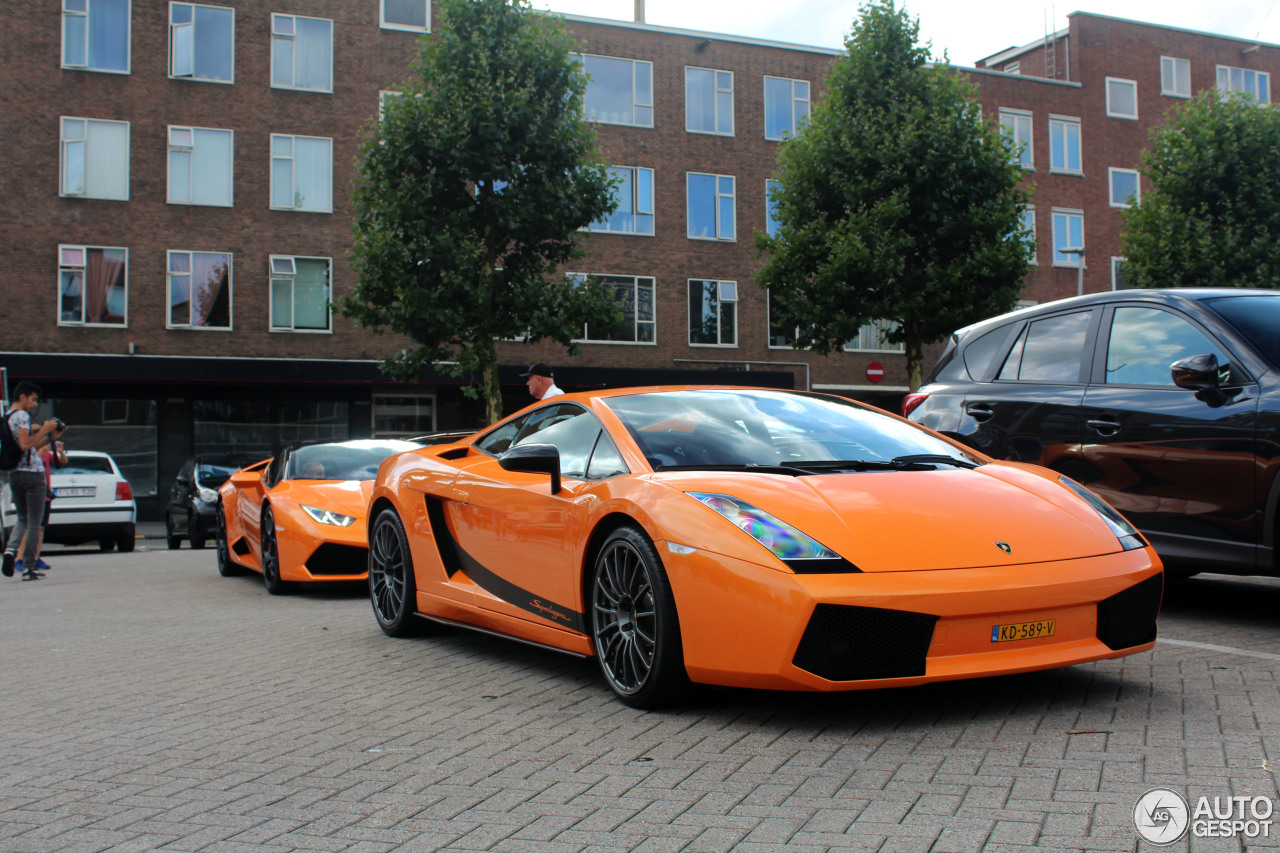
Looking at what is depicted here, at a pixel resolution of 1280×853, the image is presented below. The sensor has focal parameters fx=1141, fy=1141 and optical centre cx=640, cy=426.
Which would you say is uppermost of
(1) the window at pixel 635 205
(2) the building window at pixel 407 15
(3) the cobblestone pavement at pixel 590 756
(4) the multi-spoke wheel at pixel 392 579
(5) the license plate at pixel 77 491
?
(2) the building window at pixel 407 15

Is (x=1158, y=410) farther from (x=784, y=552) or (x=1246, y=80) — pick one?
(x=1246, y=80)

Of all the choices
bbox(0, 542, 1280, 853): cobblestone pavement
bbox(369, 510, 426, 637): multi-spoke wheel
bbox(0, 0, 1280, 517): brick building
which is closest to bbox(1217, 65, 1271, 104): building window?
bbox(0, 0, 1280, 517): brick building

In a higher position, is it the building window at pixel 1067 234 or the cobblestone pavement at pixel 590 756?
the building window at pixel 1067 234

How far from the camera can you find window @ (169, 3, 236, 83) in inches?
1105

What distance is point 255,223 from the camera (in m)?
28.3

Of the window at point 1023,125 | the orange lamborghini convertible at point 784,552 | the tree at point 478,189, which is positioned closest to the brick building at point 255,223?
the tree at point 478,189

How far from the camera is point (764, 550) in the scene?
3.77 meters

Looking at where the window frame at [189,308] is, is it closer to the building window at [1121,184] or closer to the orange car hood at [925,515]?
the orange car hood at [925,515]

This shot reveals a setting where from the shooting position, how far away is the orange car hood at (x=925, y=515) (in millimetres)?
3795

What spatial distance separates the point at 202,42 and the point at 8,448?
19.6m

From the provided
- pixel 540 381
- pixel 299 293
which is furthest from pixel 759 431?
pixel 299 293

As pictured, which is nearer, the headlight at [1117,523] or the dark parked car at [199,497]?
the headlight at [1117,523]

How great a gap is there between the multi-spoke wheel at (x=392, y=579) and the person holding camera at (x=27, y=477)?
22.9ft

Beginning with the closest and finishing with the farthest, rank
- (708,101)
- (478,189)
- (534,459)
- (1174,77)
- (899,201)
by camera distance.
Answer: (534,459), (478,189), (899,201), (708,101), (1174,77)
